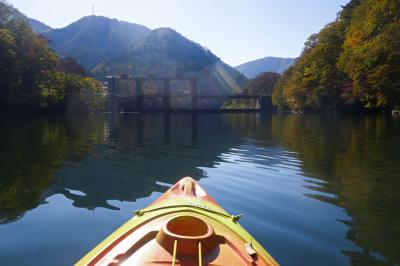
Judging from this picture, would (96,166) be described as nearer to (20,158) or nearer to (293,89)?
(20,158)

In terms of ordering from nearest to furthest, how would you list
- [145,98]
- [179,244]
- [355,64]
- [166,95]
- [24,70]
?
[179,244]
[355,64]
[24,70]
[166,95]
[145,98]

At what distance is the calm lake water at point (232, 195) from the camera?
6828 mm

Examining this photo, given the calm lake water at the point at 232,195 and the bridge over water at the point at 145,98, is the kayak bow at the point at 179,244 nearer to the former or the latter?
the calm lake water at the point at 232,195

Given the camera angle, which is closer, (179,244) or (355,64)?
(179,244)

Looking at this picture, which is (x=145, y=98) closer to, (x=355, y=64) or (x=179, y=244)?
(x=355, y=64)

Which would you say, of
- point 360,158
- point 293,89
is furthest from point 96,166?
point 293,89

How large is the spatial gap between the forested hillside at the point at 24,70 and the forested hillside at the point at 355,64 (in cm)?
4359

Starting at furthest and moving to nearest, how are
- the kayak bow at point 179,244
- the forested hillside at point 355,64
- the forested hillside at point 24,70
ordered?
1. the forested hillside at point 24,70
2. the forested hillside at point 355,64
3. the kayak bow at point 179,244

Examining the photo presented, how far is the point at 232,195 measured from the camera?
1036 cm

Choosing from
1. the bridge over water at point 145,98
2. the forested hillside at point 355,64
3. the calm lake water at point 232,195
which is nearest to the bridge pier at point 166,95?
the bridge over water at point 145,98

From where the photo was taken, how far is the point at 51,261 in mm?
6195

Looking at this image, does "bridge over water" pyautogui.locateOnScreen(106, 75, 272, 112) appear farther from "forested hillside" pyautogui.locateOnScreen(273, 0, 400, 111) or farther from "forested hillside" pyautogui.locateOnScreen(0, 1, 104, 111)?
"forested hillside" pyautogui.locateOnScreen(0, 1, 104, 111)

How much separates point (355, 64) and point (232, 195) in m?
40.9

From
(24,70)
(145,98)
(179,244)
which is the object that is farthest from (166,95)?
(179,244)
